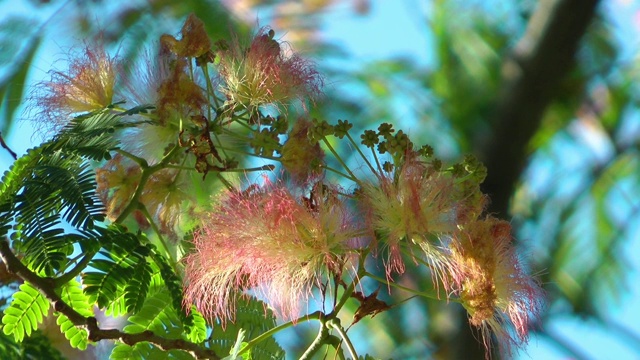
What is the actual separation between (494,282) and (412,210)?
0.12m

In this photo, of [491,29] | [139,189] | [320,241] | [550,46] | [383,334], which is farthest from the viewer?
[491,29]

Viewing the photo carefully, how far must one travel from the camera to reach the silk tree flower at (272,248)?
0.91 meters

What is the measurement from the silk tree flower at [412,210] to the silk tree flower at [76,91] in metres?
0.32

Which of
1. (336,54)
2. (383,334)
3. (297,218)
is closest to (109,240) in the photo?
(297,218)

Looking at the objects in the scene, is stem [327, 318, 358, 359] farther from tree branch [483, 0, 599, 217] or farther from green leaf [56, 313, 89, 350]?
tree branch [483, 0, 599, 217]

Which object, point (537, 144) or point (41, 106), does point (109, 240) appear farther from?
point (537, 144)

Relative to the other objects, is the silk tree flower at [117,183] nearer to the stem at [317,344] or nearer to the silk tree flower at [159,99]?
the silk tree flower at [159,99]

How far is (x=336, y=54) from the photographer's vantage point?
300 cm

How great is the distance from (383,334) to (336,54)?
44.9 inches

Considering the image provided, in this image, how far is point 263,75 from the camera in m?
1.02

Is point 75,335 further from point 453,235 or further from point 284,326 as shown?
point 453,235

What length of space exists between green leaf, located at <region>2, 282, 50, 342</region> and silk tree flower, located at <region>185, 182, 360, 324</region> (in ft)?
0.49

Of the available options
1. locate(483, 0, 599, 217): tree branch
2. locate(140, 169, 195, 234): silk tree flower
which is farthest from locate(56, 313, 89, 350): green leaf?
locate(483, 0, 599, 217): tree branch

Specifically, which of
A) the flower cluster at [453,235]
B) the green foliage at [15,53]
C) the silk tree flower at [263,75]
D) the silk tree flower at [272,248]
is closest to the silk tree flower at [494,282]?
the flower cluster at [453,235]
